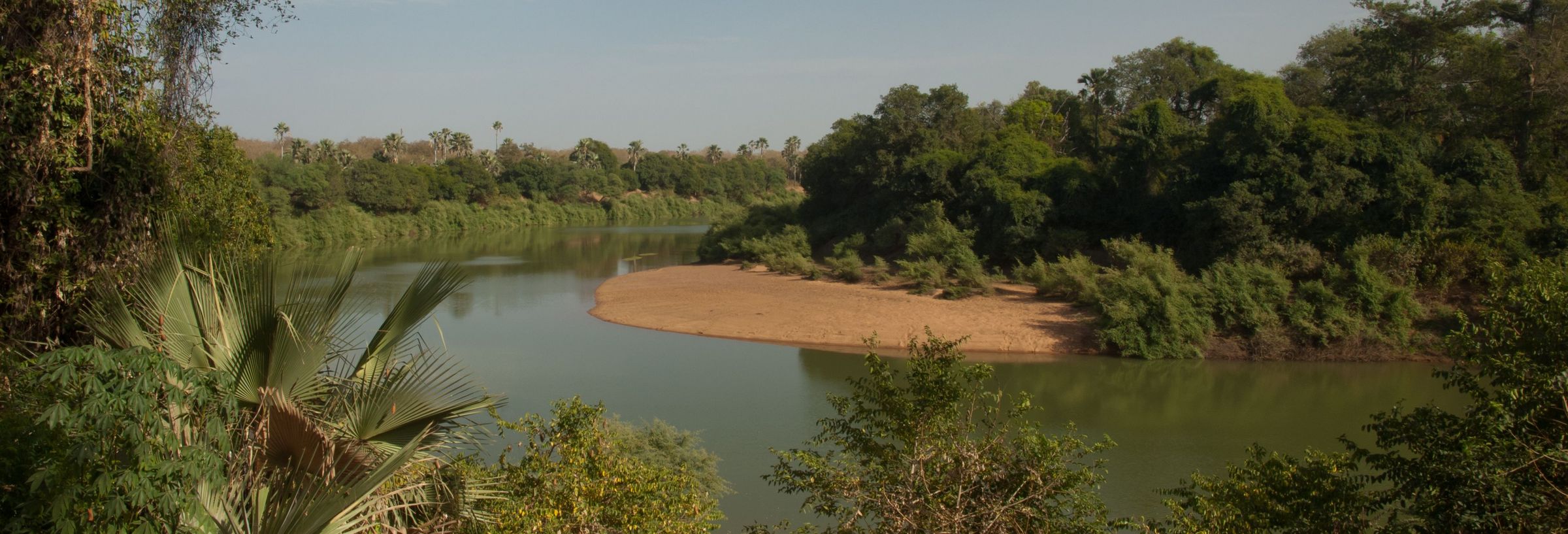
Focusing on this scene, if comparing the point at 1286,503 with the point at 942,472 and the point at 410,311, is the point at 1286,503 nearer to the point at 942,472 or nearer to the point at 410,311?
the point at 942,472

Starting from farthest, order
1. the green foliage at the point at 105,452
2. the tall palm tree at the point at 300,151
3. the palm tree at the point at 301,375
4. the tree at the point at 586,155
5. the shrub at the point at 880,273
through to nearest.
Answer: the tree at the point at 586,155 → the tall palm tree at the point at 300,151 → the shrub at the point at 880,273 → the palm tree at the point at 301,375 → the green foliage at the point at 105,452

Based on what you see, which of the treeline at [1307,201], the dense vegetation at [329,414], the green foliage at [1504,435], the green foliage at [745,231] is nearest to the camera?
the dense vegetation at [329,414]

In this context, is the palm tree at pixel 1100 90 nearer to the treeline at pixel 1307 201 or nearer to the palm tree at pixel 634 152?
the treeline at pixel 1307 201

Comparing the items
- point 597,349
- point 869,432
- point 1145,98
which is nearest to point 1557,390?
point 869,432

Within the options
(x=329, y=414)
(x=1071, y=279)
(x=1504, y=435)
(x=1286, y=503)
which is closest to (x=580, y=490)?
(x=329, y=414)

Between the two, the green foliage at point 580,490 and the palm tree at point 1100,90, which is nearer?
the green foliage at point 580,490

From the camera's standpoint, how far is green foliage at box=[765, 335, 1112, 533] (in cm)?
554

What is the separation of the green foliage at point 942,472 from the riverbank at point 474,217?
36666 mm

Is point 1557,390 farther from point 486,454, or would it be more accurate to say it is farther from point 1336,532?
point 486,454

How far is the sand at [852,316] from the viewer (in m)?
24.5

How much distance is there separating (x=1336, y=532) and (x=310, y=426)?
5653 millimetres

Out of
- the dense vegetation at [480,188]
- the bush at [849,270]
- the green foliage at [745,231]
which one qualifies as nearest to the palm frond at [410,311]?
the bush at [849,270]

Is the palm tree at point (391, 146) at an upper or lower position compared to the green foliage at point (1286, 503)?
upper

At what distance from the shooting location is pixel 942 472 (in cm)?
587
